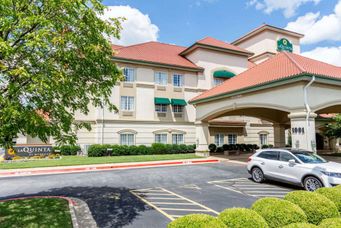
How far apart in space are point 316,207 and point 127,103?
82.6 ft

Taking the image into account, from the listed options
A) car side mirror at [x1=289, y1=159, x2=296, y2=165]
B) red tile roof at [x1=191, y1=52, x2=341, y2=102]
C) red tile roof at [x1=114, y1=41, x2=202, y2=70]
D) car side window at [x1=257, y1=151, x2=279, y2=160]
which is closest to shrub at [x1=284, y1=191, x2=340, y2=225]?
car side mirror at [x1=289, y1=159, x2=296, y2=165]

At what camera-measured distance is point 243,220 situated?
3.98m

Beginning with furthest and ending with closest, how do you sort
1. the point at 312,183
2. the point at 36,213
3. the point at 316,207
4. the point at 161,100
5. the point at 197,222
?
1. the point at 161,100
2. the point at 312,183
3. the point at 36,213
4. the point at 316,207
5. the point at 197,222

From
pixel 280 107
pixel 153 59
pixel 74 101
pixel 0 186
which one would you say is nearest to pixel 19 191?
pixel 0 186

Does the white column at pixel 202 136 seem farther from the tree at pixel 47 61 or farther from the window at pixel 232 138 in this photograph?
the tree at pixel 47 61

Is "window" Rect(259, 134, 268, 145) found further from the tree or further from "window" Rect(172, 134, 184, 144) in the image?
the tree

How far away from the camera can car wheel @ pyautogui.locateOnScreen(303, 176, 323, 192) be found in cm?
998

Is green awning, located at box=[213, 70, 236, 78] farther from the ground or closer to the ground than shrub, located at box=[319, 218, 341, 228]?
farther from the ground

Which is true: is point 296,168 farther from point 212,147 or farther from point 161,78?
point 161,78

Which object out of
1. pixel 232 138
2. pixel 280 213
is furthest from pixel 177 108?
pixel 280 213

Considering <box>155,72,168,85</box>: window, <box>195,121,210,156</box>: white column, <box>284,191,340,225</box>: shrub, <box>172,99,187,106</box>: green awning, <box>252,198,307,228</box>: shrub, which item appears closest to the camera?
<box>252,198,307,228</box>: shrub

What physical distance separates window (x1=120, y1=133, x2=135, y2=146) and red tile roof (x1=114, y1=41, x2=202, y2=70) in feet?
29.9

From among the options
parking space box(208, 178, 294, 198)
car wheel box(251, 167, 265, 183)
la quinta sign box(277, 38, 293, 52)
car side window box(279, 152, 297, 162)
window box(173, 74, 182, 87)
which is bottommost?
parking space box(208, 178, 294, 198)

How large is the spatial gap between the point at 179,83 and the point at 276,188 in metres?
21.7
